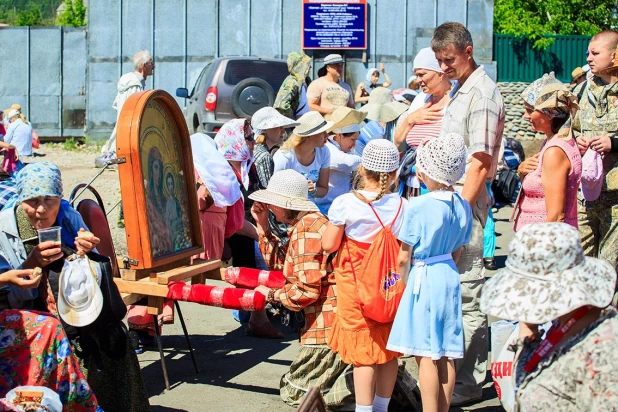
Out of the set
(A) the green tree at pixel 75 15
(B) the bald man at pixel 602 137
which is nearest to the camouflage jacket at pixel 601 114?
(B) the bald man at pixel 602 137

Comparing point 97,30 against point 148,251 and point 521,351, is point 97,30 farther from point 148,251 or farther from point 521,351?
point 521,351

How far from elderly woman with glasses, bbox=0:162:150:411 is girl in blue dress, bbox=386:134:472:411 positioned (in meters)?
1.46

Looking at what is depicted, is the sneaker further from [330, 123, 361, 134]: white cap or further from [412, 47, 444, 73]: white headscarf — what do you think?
[330, 123, 361, 134]: white cap

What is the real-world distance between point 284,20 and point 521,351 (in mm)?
18008

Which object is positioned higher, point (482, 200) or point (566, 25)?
point (566, 25)

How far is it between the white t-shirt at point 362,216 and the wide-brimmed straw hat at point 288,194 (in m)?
0.50

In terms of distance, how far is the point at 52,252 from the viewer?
14.5 ft

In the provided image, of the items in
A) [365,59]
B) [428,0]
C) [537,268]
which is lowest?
[537,268]

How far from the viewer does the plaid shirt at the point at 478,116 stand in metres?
5.31

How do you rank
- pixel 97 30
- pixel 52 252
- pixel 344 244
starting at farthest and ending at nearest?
pixel 97 30
pixel 344 244
pixel 52 252

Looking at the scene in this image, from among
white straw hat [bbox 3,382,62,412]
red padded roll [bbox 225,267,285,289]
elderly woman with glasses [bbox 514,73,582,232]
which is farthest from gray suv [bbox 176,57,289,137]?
white straw hat [bbox 3,382,62,412]

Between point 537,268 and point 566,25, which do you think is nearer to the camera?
point 537,268

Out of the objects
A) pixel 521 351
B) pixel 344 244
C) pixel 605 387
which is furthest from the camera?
pixel 344 244

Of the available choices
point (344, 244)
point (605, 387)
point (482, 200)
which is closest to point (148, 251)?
point (344, 244)
